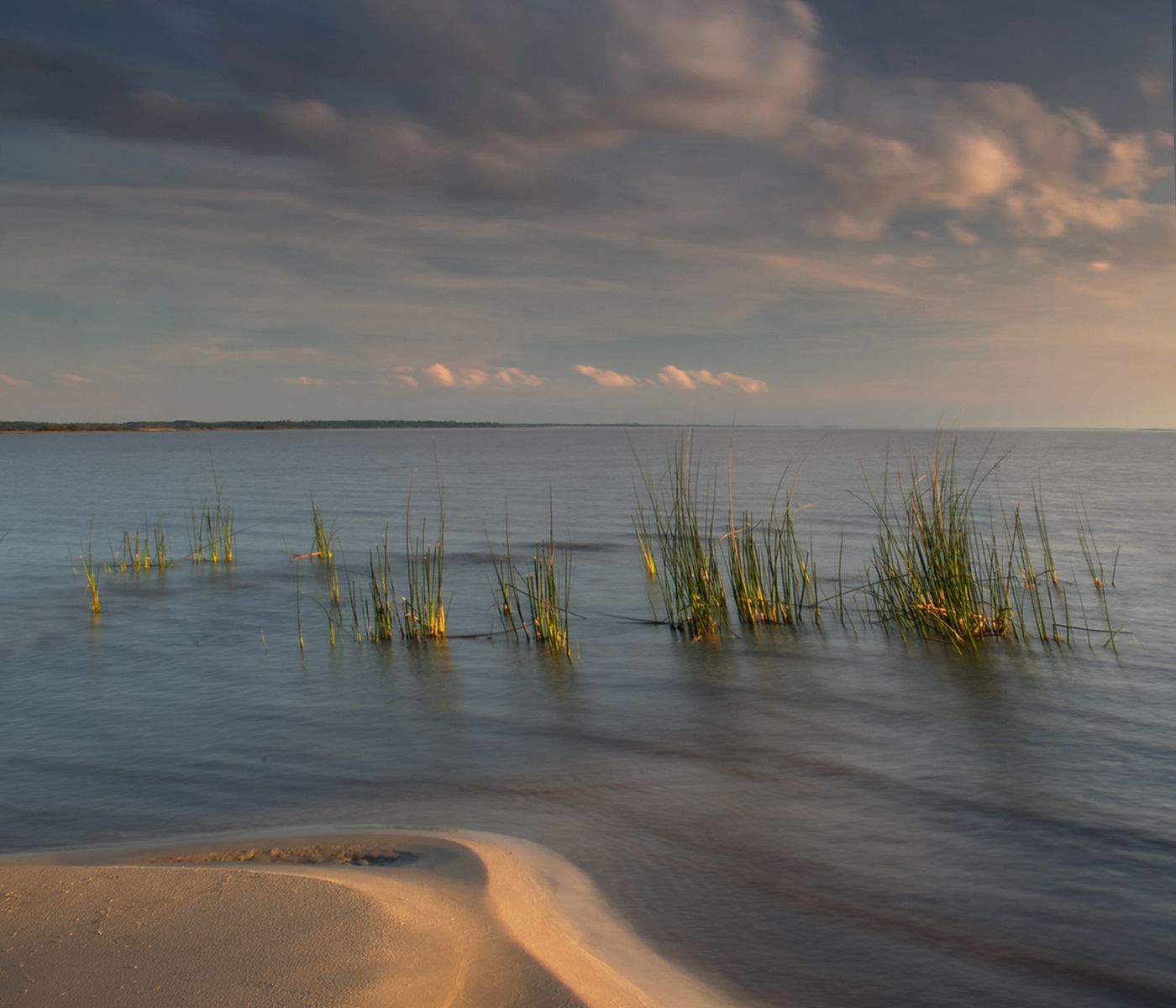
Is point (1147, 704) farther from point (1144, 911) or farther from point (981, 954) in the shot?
point (981, 954)

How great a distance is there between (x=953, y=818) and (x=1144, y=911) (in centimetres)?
109

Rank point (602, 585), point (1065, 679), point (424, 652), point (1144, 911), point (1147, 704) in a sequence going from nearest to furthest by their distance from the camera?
point (1144, 911) < point (1147, 704) < point (1065, 679) < point (424, 652) < point (602, 585)

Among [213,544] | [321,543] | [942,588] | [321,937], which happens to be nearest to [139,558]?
[213,544]

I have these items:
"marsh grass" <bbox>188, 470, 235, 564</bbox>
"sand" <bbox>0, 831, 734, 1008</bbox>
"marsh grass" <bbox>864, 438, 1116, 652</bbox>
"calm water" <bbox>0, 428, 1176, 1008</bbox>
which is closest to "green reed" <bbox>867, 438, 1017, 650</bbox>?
"marsh grass" <bbox>864, 438, 1116, 652</bbox>

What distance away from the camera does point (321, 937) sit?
121 inches

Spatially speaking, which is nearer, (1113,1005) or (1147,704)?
(1113,1005)

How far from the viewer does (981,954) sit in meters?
3.56

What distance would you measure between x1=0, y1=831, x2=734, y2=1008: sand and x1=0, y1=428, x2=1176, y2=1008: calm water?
380 mm

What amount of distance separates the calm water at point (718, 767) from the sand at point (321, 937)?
380 mm

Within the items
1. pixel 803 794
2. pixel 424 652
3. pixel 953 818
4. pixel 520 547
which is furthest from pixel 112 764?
pixel 520 547

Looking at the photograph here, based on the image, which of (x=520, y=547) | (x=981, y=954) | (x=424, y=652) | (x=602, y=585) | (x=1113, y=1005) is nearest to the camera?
(x=1113, y=1005)

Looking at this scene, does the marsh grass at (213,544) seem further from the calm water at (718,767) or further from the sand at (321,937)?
the sand at (321,937)

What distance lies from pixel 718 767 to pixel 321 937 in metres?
3.20

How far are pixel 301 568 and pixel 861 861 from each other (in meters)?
11.5
